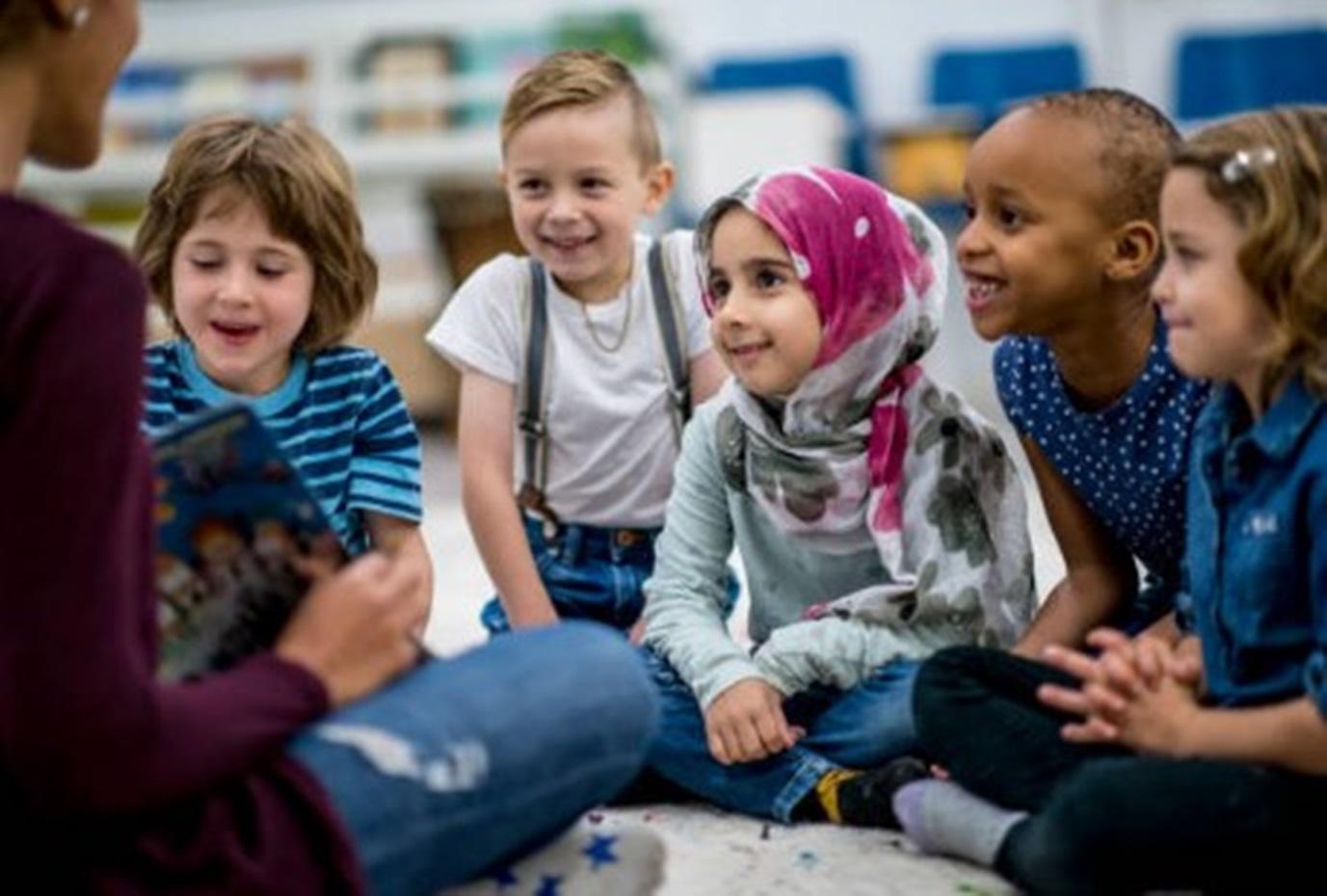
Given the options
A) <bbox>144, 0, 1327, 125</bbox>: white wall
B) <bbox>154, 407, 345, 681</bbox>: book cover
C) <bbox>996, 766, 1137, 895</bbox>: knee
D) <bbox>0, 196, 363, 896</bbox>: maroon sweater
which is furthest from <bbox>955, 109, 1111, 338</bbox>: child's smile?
<bbox>144, 0, 1327, 125</bbox>: white wall

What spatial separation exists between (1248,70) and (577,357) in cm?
412

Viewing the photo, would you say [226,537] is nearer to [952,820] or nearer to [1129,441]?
[952,820]

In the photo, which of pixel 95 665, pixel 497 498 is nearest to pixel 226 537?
pixel 95 665

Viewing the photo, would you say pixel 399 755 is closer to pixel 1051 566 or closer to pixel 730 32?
pixel 1051 566

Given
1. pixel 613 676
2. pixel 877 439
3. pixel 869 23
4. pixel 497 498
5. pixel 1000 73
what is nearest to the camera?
pixel 613 676

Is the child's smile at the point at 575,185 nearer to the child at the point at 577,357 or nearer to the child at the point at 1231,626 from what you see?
the child at the point at 577,357

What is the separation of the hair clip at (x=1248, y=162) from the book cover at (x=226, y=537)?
2.13ft

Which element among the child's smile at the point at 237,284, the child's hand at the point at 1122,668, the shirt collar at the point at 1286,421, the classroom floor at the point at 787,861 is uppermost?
the child's smile at the point at 237,284

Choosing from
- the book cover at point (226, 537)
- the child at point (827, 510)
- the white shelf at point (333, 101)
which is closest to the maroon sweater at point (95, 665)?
the book cover at point (226, 537)

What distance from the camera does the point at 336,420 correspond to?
175cm

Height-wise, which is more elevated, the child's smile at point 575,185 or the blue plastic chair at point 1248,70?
the blue plastic chair at point 1248,70

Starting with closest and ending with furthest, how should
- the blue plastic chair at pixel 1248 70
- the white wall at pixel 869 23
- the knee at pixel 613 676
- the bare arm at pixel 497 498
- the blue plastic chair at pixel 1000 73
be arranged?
the knee at pixel 613 676, the bare arm at pixel 497 498, the blue plastic chair at pixel 1248 70, the blue plastic chair at pixel 1000 73, the white wall at pixel 869 23

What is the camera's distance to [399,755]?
1.03 meters

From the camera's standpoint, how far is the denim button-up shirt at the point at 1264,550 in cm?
123
